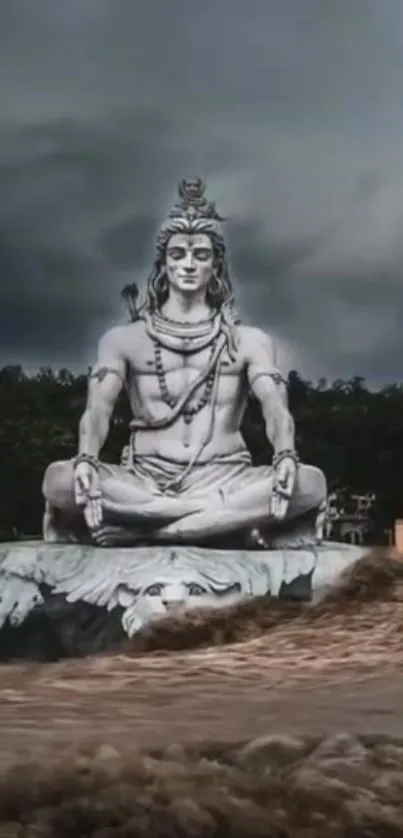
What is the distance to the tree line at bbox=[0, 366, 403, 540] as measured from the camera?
2342mm

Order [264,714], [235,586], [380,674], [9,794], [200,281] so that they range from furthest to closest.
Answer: [200,281] → [235,586] → [380,674] → [264,714] → [9,794]

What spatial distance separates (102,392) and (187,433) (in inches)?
6.1

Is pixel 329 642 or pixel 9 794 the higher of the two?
pixel 329 642

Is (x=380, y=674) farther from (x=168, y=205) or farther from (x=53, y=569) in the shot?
(x=168, y=205)

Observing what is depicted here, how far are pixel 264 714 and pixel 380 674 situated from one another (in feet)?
0.65

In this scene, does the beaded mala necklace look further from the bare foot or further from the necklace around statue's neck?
the bare foot

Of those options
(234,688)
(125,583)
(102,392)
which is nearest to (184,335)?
(102,392)

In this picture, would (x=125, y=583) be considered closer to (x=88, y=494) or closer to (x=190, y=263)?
(x=88, y=494)

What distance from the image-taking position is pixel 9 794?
162cm

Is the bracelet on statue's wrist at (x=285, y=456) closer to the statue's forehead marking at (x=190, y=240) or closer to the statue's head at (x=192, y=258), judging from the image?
the statue's head at (x=192, y=258)

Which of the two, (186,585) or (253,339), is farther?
(253,339)

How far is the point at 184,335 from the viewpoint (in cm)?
253

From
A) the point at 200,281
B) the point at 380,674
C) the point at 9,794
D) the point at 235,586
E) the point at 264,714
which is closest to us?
the point at 9,794

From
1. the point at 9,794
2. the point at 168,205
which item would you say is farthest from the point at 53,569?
the point at 9,794
